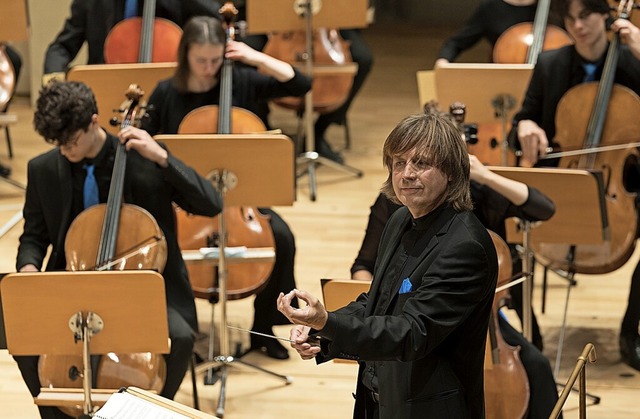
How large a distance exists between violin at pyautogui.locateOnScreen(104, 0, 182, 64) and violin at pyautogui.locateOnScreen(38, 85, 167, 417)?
1.32 meters

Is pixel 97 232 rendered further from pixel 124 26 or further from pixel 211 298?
pixel 124 26

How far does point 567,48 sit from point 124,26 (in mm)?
1740

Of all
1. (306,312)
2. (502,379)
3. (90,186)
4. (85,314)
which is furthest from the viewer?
(90,186)

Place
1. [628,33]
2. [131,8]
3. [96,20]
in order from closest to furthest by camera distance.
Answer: [628,33] → [131,8] → [96,20]

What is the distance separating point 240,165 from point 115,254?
1.83 feet

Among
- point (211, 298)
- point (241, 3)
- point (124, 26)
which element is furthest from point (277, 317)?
point (241, 3)

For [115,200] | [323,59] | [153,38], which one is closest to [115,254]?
[115,200]

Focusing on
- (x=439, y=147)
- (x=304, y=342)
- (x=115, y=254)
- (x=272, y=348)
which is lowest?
(x=272, y=348)

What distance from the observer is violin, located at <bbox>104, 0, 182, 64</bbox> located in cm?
454

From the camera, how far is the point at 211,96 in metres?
4.08

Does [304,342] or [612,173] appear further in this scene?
[612,173]

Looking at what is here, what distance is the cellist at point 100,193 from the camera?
326 cm

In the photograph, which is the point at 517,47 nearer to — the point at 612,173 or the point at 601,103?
the point at 601,103

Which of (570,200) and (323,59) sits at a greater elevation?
(323,59)
